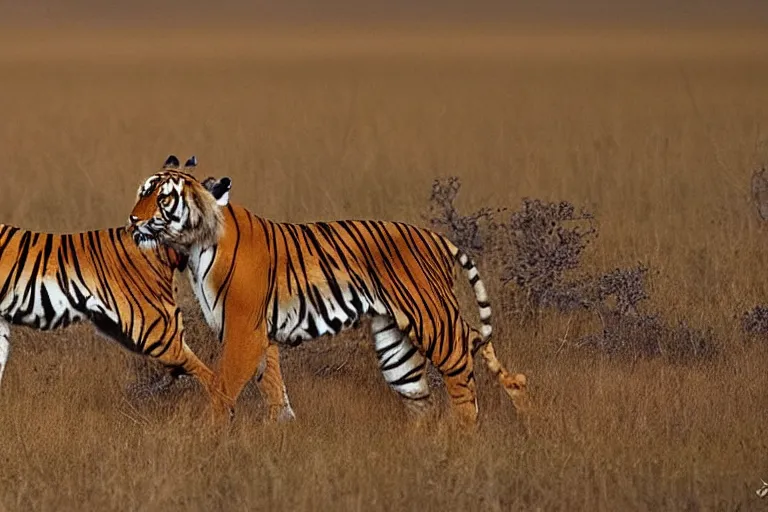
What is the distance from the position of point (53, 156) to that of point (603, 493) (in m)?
12.7

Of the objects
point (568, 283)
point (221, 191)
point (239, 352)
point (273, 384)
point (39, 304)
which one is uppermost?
point (221, 191)

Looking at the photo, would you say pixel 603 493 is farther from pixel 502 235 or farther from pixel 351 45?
pixel 351 45

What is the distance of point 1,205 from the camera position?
46.3 feet

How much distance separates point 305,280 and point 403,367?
2.21 ft

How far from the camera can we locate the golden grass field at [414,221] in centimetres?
606

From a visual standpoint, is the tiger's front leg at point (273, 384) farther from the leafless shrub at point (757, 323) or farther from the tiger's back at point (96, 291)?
the leafless shrub at point (757, 323)

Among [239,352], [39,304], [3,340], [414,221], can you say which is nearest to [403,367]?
[239,352]

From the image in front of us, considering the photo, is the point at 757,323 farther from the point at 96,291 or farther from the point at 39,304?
the point at 39,304

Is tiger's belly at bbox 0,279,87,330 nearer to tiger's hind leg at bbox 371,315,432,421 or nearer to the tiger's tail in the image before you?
tiger's hind leg at bbox 371,315,432,421

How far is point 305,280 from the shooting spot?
6719 millimetres

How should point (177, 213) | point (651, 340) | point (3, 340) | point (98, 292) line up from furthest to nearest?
1. point (651, 340)
2. point (3, 340)
3. point (98, 292)
4. point (177, 213)

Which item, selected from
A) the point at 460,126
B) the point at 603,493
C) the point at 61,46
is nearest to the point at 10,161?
the point at 460,126

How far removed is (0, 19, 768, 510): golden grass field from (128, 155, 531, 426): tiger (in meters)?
0.34

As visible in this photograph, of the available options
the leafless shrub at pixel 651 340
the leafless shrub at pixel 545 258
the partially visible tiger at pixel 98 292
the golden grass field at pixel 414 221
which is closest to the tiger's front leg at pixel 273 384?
the golden grass field at pixel 414 221
